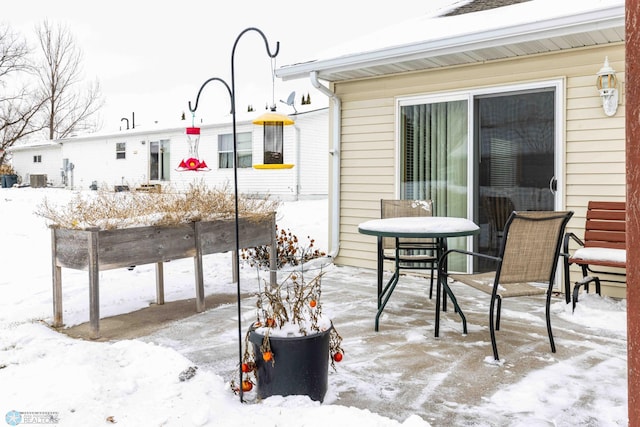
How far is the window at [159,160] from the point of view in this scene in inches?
630

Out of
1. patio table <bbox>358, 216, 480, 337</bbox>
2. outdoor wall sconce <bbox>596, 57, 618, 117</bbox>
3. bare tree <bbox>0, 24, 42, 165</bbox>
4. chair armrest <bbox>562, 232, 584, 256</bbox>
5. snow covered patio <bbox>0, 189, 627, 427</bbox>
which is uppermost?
bare tree <bbox>0, 24, 42, 165</bbox>

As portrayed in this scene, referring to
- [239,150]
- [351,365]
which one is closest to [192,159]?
[351,365]

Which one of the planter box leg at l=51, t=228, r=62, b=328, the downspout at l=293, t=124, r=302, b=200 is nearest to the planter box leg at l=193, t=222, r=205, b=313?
the planter box leg at l=51, t=228, r=62, b=328

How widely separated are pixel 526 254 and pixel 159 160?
15.0 meters

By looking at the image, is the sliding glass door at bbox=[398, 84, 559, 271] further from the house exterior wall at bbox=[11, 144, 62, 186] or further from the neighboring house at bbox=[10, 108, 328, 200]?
the house exterior wall at bbox=[11, 144, 62, 186]

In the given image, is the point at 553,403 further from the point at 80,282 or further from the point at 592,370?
the point at 80,282

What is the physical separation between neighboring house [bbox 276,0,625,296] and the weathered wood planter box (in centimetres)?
205

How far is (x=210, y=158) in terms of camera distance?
48.4 feet

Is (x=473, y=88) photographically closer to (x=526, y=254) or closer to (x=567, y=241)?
(x=567, y=241)

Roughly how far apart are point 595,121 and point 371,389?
3417 millimetres

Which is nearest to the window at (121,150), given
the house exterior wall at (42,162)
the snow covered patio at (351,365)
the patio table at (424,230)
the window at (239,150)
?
the window at (239,150)

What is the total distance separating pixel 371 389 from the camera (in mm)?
2424

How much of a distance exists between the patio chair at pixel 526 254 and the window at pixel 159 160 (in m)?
14.5

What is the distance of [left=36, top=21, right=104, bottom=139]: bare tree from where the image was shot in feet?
72.4
